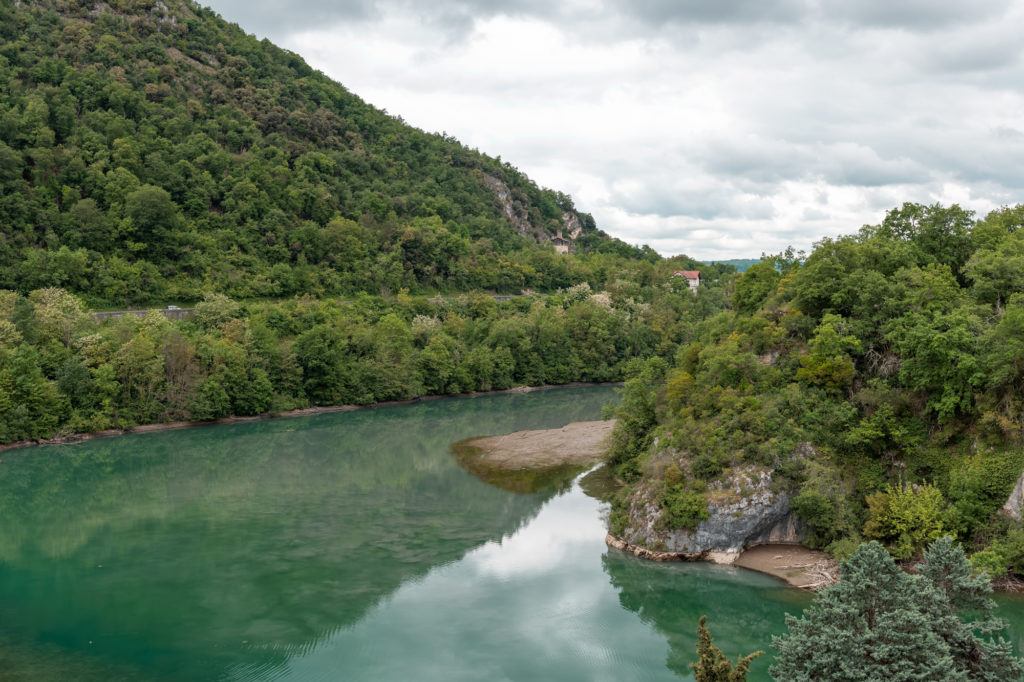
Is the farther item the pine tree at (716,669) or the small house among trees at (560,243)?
the small house among trees at (560,243)

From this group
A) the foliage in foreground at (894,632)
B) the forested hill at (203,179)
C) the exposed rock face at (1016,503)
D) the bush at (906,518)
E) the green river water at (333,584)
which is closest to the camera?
the foliage in foreground at (894,632)

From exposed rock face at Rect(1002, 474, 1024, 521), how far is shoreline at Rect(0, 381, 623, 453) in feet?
178

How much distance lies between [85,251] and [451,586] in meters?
57.1

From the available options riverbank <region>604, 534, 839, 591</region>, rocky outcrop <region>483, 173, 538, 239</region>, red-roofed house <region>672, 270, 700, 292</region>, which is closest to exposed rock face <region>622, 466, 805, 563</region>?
riverbank <region>604, 534, 839, 591</region>

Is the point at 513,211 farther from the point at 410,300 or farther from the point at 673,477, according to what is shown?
the point at 673,477

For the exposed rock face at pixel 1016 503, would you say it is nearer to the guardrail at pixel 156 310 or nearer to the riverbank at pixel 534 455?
the riverbank at pixel 534 455

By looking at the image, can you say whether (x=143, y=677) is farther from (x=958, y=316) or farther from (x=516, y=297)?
(x=516, y=297)

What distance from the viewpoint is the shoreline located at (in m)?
51.5

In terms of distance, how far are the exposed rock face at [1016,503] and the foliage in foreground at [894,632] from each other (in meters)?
11.3

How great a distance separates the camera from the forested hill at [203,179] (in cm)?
7006

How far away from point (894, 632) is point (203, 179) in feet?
274

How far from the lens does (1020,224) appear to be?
37.7 metres

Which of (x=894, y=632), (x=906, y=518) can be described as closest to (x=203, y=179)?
(x=906, y=518)

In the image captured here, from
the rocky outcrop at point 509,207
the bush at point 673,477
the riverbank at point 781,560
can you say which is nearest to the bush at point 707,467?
the bush at point 673,477
